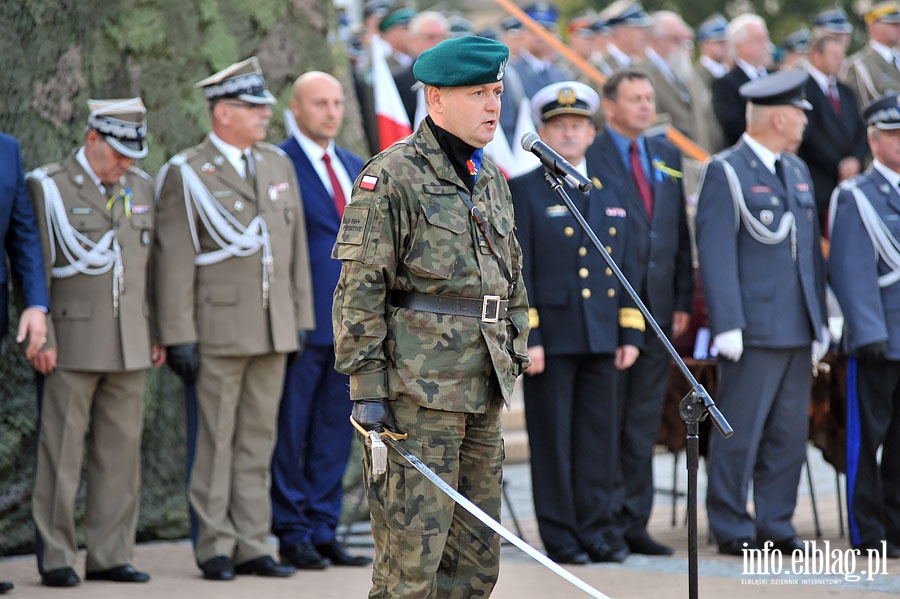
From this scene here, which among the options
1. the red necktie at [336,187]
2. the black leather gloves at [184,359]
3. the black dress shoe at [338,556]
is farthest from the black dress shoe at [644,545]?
the black leather gloves at [184,359]

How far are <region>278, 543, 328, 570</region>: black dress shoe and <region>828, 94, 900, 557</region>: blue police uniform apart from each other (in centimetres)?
283

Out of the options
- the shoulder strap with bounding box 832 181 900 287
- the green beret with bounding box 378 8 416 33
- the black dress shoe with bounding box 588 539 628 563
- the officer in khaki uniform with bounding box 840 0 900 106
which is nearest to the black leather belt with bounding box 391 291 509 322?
the black dress shoe with bounding box 588 539 628 563

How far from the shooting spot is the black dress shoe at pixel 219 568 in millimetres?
7141

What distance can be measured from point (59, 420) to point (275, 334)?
112 cm

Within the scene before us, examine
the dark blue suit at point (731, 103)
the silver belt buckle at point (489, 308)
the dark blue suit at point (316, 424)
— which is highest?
the dark blue suit at point (731, 103)

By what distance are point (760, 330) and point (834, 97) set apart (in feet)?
13.9

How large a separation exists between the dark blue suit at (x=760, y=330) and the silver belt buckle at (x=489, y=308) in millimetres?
3145

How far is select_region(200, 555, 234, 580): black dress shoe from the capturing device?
23.4 feet

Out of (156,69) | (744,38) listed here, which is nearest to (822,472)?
(744,38)

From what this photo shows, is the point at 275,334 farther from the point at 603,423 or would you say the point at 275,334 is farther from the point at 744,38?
the point at 744,38

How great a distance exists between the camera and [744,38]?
37.9 feet

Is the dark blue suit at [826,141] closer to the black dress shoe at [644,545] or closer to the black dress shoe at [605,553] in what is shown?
the black dress shoe at [644,545]

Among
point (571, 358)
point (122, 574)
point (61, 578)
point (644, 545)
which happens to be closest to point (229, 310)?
point (122, 574)

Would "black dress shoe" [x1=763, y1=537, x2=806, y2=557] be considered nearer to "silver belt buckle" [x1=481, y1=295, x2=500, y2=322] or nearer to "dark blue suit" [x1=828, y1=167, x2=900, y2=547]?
"dark blue suit" [x1=828, y1=167, x2=900, y2=547]
